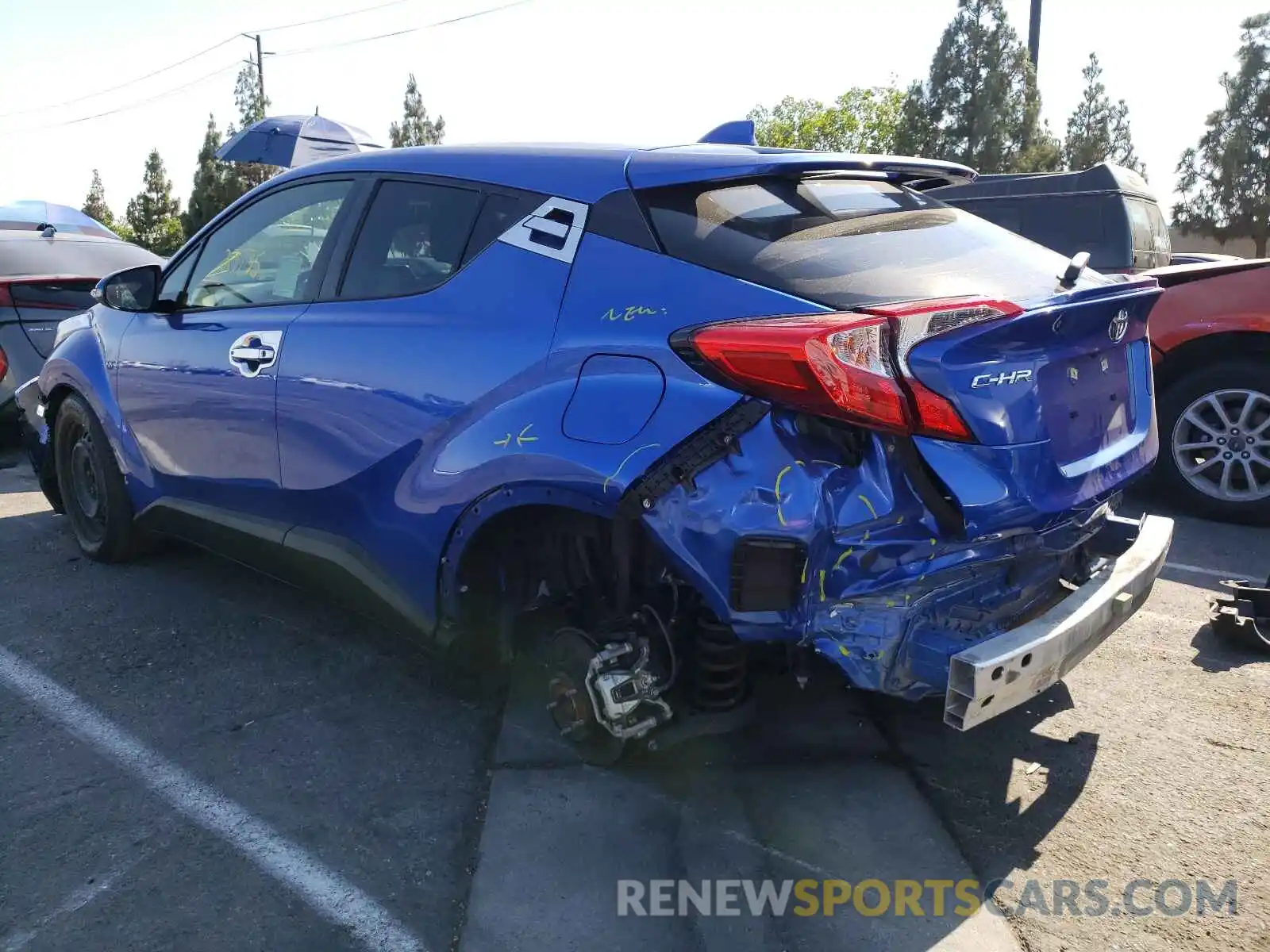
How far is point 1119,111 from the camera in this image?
37906 mm

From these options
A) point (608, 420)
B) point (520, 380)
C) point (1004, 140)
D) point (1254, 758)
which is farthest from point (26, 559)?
point (1004, 140)

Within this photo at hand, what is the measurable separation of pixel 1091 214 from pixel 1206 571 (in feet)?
12.4

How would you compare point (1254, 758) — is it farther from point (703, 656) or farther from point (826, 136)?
point (826, 136)

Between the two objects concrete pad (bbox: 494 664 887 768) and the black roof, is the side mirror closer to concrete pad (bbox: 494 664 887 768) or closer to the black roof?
concrete pad (bbox: 494 664 887 768)

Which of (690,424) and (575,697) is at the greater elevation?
(690,424)

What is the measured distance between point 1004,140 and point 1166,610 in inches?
1147

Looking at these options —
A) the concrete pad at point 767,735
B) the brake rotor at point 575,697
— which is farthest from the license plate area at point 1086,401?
the brake rotor at point 575,697

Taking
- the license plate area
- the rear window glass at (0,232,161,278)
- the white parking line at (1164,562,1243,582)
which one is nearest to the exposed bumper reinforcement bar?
the license plate area

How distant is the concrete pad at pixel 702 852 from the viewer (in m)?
2.35

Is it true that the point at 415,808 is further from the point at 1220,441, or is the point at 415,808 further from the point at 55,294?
the point at 55,294

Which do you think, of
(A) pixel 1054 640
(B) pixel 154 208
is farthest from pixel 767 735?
(B) pixel 154 208

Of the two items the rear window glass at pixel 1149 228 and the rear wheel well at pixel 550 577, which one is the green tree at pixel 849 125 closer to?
the rear window glass at pixel 1149 228

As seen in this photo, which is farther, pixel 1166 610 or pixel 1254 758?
pixel 1166 610

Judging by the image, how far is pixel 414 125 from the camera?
47438 millimetres
